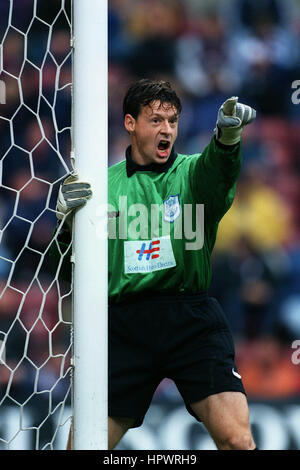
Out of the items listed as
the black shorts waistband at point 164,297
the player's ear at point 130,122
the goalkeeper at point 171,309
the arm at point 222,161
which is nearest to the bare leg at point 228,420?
the goalkeeper at point 171,309

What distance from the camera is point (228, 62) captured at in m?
3.94

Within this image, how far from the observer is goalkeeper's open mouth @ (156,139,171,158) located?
2395mm

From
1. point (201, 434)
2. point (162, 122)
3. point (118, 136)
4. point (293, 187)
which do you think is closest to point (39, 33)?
point (118, 136)

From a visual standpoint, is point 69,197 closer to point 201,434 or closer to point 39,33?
point 201,434

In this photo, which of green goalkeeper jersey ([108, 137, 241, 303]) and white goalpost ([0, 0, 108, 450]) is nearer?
white goalpost ([0, 0, 108, 450])

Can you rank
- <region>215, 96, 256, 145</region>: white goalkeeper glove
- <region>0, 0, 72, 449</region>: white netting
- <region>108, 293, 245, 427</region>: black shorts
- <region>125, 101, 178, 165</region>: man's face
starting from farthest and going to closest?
<region>0, 0, 72, 449</region>: white netting < <region>125, 101, 178, 165</region>: man's face < <region>108, 293, 245, 427</region>: black shorts < <region>215, 96, 256, 145</region>: white goalkeeper glove

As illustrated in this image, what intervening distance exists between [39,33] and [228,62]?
891 millimetres

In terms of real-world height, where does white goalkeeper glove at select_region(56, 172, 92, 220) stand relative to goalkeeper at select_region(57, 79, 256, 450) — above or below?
above

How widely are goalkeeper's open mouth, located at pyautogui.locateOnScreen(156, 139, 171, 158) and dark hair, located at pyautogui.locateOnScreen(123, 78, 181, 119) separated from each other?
0.33 feet

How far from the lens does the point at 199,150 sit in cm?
384

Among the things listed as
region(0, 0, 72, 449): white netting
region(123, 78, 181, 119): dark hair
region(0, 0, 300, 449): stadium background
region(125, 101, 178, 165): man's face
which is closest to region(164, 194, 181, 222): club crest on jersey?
region(125, 101, 178, 165): man's face

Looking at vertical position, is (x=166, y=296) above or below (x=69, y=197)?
below

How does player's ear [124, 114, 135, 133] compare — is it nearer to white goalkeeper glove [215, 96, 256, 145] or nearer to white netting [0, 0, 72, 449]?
white goalkeeper glove [215, 96, 256, 145]
